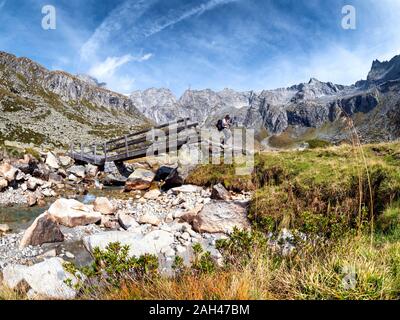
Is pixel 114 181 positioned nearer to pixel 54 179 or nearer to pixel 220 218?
pixel 54 179

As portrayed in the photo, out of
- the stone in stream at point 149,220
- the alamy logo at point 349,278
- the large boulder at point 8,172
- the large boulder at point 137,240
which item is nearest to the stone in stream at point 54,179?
the large boulder at point 8,172

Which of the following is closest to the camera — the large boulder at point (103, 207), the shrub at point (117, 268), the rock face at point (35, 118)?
the shrub at point (117, 268)

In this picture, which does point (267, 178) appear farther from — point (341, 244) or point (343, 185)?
point (341, 244)

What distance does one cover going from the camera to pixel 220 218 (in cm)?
985

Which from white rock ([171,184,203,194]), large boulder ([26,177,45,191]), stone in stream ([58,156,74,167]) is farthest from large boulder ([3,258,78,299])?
stone in stream ([58,156,74,167])

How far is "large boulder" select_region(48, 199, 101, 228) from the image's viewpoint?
10875 mm

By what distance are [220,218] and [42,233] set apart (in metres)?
5.67

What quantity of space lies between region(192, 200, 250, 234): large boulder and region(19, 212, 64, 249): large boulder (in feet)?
14.8

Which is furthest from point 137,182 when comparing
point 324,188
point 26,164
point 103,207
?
point 324,188

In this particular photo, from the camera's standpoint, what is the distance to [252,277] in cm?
345

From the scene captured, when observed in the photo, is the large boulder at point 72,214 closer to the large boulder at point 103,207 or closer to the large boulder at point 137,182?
the large boulder at point 103,207

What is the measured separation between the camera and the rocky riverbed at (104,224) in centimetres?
622
